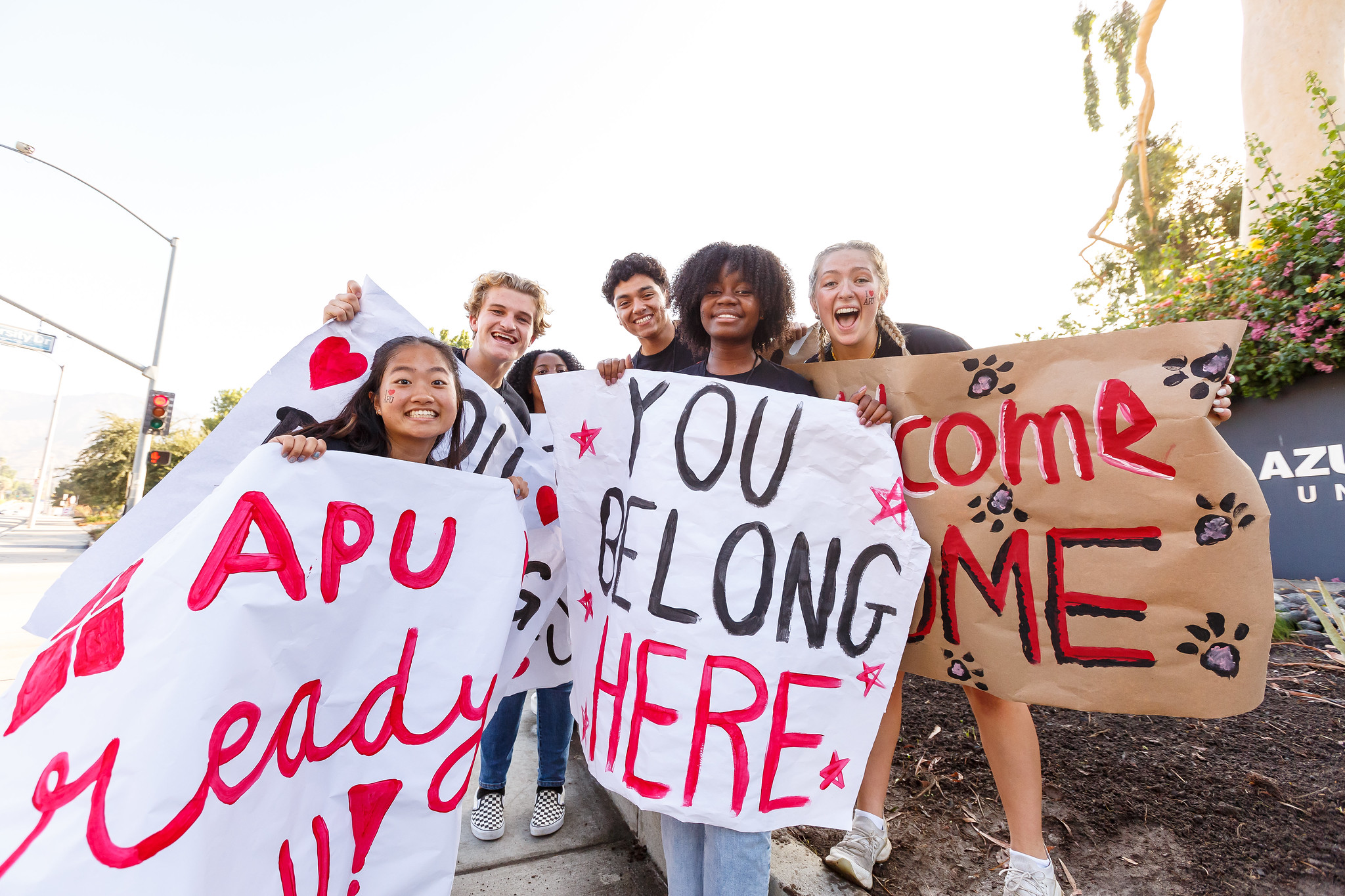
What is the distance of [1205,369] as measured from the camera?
4.92ft

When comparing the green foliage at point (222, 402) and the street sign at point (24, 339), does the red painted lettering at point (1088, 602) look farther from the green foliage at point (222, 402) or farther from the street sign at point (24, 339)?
the green foliage at point (222, 402)

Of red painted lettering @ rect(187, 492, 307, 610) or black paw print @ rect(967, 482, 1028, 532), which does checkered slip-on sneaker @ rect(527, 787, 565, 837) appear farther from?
black paw print @ rect(967, 482, 1028, 532)

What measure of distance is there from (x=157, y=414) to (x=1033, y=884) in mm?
16111

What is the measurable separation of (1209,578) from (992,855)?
113cm

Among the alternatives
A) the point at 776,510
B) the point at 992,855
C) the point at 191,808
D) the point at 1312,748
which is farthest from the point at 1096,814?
the point at 191,808

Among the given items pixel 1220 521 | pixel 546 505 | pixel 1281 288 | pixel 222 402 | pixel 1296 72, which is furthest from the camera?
pixel 222 402

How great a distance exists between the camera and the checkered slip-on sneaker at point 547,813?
2293 mm

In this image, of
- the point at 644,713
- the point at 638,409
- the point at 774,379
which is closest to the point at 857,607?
the point at 644,713

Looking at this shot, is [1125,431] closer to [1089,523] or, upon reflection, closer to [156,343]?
[1089,523]

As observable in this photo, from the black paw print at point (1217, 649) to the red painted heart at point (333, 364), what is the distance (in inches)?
102

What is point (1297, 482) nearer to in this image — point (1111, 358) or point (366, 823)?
point (1111, 358)

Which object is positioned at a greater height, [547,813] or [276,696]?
[276,696]

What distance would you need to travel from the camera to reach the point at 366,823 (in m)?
1.45

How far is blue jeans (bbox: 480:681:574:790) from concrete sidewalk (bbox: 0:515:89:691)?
3796 millimetres
